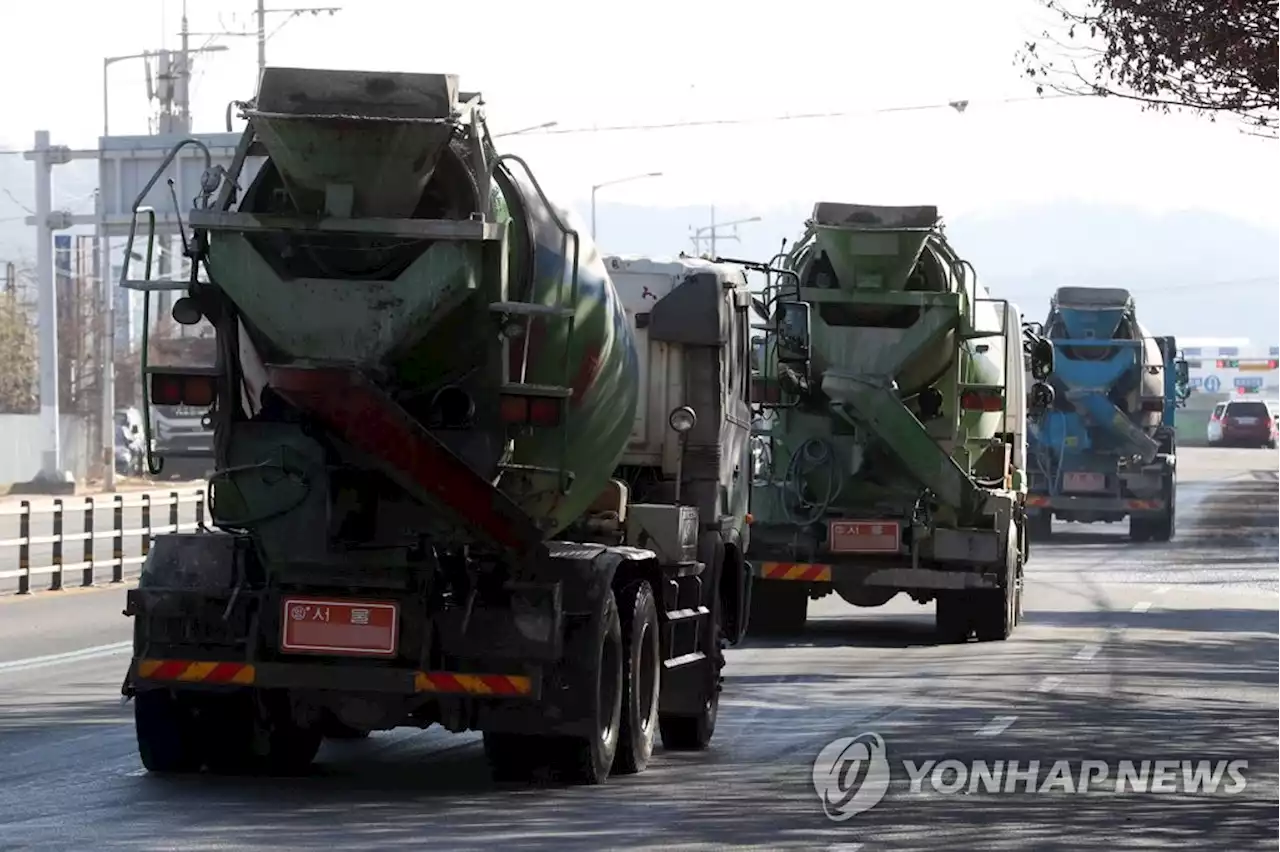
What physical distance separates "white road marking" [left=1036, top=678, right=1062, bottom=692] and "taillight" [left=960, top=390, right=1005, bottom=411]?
425 centimetres

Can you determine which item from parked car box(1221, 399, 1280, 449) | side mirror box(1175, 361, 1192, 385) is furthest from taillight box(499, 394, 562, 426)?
parked car box(1221, 399, 1280, 449)

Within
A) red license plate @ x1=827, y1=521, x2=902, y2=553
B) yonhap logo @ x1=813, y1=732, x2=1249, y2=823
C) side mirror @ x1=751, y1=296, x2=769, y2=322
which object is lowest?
yonhap logo @ x1=813, y1=732, x2=1249, y2=823

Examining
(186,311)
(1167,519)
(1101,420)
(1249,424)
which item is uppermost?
(186,311)

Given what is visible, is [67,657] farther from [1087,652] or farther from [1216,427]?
[1216,427]

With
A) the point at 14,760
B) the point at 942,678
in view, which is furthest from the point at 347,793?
the point at 942,678

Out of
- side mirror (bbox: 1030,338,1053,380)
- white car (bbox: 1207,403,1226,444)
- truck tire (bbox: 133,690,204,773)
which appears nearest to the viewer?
A: truck tire (bbox: 133,690,204,773)

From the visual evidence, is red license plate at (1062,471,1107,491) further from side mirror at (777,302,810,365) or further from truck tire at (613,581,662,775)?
truck tire at (613,581,662,775)

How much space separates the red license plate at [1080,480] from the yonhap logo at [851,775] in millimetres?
24927

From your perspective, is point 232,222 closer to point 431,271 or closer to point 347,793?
point 431,271

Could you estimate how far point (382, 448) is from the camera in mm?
11445

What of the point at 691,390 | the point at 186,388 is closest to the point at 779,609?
the point at 691,390

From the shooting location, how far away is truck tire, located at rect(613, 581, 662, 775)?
500 inches

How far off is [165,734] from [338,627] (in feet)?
3.57

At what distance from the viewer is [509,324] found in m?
11.7
